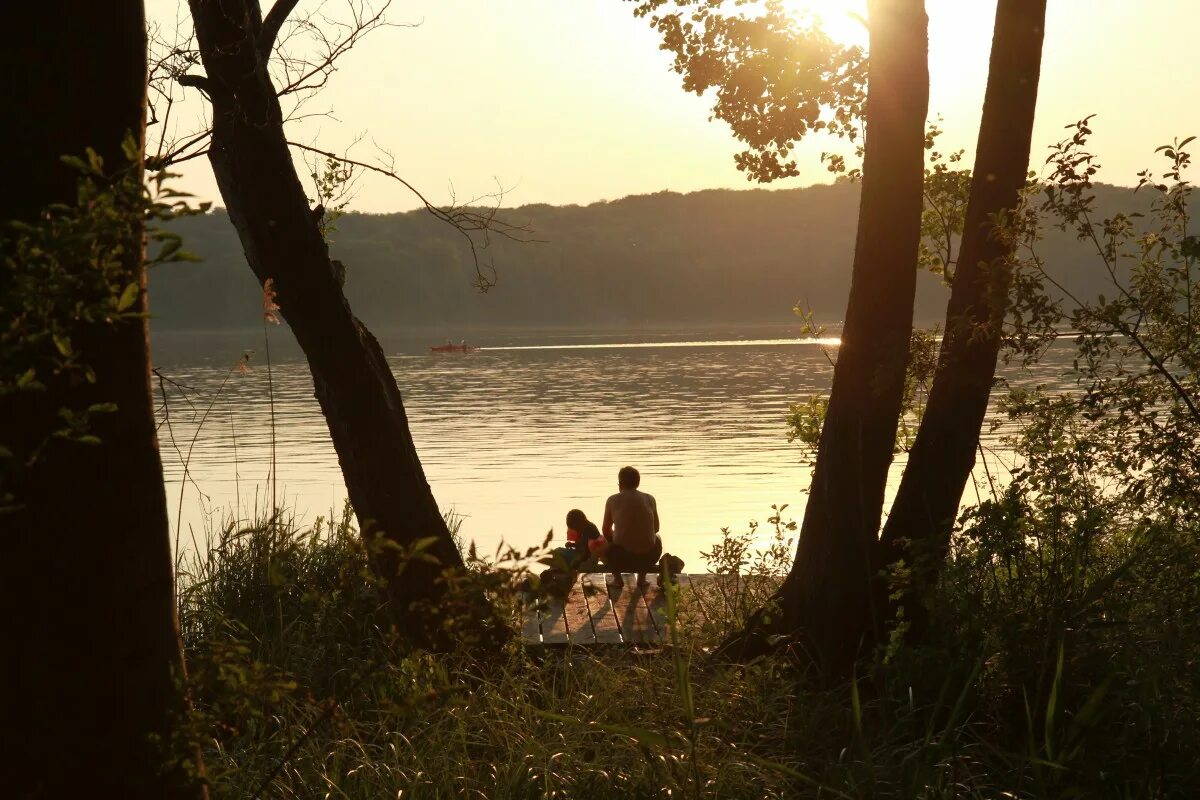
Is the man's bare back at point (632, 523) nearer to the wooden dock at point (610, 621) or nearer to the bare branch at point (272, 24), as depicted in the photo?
the wooden dock at point (610, 621)

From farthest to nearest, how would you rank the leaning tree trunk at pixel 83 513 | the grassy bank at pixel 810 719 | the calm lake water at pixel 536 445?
the calm lake water at pixel 536 445
the grassy bank at pixel 810 719
the leaning tree trunk at pixel 83 513

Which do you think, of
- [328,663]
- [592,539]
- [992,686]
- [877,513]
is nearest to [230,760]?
[328,663]

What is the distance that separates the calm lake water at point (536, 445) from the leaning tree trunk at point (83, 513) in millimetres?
1698

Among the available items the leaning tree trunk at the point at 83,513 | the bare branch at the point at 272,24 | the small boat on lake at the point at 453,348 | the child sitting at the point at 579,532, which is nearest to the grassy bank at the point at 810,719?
the leaning tree trunk at the point at 83,513

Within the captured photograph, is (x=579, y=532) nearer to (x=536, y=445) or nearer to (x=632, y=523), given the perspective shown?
(x=632, y=523)

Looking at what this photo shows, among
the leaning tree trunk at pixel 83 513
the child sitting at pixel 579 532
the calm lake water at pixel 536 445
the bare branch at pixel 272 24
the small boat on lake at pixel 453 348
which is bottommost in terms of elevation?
the small boat on lake at pixel 453 348

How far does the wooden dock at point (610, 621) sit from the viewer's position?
807 centimetres

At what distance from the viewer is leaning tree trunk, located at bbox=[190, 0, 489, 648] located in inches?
265

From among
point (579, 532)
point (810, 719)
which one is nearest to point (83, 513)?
point (810, 719)

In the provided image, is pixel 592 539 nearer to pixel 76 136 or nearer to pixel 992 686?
pixel 992 686

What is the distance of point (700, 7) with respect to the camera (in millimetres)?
11078

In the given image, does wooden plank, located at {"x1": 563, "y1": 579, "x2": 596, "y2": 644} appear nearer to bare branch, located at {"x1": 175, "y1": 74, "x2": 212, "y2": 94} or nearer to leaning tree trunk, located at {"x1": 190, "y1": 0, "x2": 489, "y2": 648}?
leaning tree trunk, located at {"x1": 190, "y1": 0, "x2": 489, "y2": 648}

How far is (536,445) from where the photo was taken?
111 ft

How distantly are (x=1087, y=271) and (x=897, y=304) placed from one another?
201m
